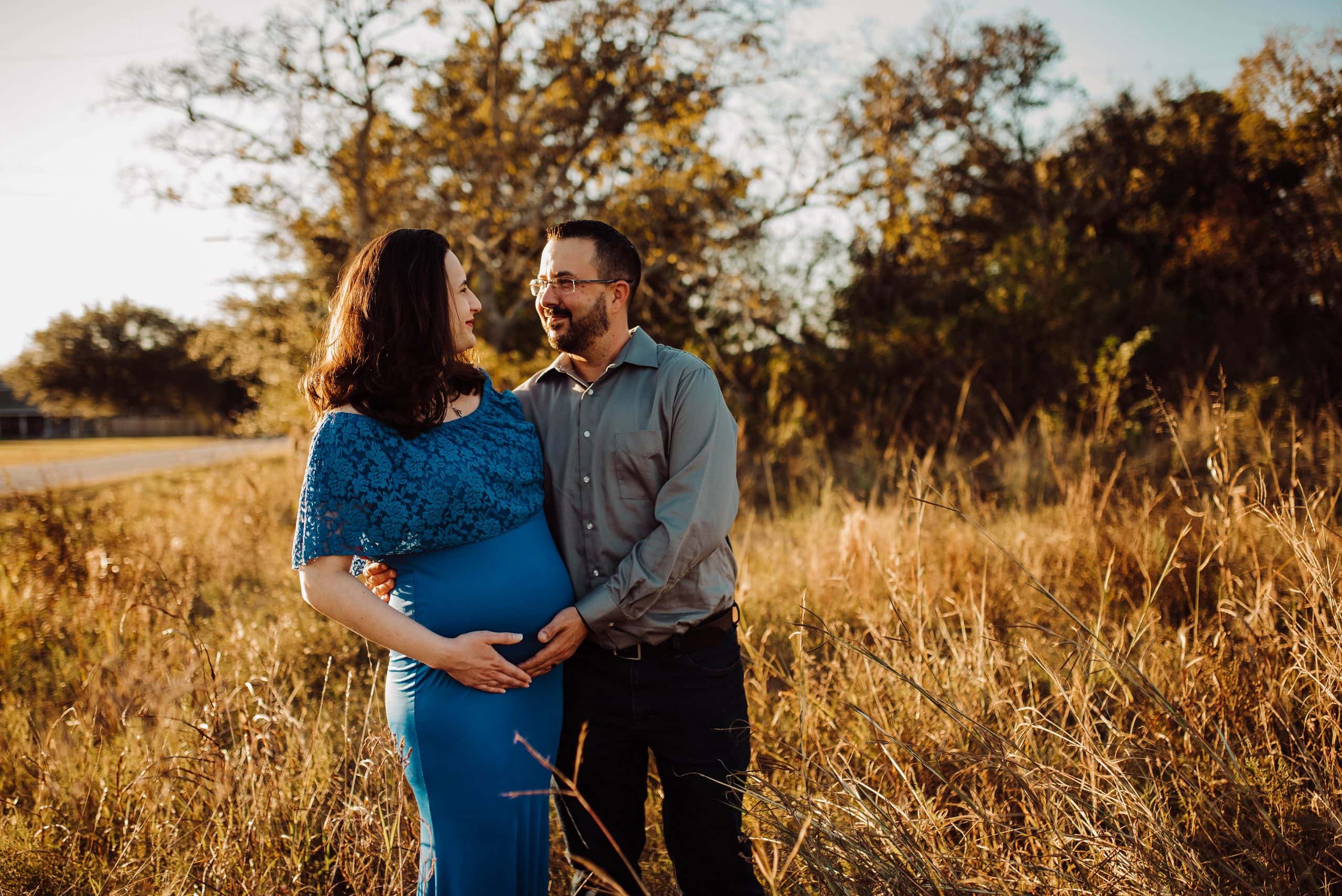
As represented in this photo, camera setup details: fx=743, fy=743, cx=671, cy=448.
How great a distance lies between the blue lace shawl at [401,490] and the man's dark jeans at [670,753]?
584 mm

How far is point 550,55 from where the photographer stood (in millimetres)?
10062

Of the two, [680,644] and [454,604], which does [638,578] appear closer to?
[680,644]

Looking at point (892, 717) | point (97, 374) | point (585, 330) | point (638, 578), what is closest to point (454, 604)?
point (638, 578)

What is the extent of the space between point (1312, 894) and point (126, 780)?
11.8 feet

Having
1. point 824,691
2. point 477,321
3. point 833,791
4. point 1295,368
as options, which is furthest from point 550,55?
point 1295,368

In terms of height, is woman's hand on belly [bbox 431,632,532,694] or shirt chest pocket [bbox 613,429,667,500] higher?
shirt chest pocket [bbox 613,429,667,500]

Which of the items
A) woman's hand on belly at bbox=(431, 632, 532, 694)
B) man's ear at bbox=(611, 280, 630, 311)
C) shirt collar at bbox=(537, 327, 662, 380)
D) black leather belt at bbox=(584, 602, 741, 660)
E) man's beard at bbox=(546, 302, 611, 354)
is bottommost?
black leather belt at bbox=(584, 602, 741, 660)

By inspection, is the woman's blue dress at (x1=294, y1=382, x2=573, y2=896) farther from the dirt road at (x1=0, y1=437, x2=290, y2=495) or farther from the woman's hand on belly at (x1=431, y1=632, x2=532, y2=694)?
the dirt road at (x1=0, y1=437, x2=290, y2=495)

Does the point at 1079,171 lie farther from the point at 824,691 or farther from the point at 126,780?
the point at 126,780

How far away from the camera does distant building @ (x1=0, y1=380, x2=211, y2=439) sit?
5169cm

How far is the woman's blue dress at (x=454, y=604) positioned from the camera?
1824mm

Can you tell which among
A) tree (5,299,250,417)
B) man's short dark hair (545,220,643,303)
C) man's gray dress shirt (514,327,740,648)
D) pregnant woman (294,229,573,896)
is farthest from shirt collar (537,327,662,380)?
tree (5,299,250,417)

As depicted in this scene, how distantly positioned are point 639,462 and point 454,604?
0.66 m

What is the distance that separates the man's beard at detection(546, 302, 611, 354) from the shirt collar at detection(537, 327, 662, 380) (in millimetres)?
72
